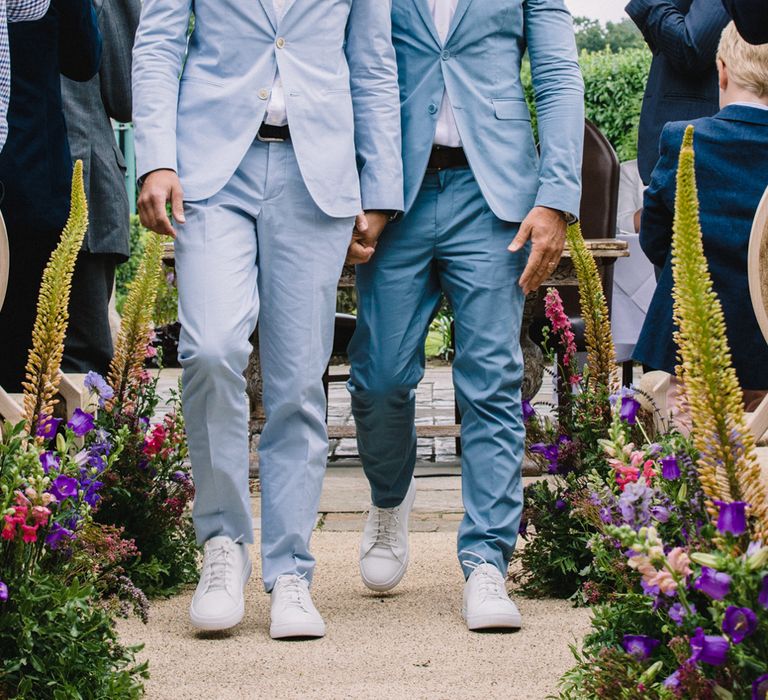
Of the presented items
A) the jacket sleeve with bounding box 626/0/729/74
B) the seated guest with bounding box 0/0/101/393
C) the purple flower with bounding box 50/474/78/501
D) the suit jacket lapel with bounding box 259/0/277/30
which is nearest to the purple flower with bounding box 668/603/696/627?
the purple flower with bounding box 50/474/78/501

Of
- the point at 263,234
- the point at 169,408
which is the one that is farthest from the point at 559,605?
the point at 169,408

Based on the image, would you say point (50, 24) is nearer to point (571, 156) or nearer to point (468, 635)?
point (571, 156)

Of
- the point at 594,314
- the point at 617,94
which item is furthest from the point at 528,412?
the point at 617,94

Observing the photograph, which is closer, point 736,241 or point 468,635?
point 468,635

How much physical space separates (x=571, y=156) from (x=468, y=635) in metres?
1.22

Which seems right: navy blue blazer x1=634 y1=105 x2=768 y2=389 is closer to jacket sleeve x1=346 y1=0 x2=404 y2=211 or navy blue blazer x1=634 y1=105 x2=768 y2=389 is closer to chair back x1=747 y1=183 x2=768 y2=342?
chair back x1=747 y1=183 x2=768 y2=342

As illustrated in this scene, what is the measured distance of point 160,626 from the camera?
3.11 m

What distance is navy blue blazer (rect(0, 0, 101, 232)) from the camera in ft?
11.6

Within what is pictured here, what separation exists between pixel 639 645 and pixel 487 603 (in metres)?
1.03

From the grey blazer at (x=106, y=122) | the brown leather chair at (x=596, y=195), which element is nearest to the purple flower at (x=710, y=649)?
the grey blazer at (x=106, y=122)

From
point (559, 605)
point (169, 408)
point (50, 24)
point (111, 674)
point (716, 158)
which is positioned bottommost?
point (169, 408)

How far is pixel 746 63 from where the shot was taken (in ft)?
11.6

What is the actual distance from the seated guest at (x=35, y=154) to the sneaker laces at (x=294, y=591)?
42.7 inches

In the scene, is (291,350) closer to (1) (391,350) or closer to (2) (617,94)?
(1) (391,350)
